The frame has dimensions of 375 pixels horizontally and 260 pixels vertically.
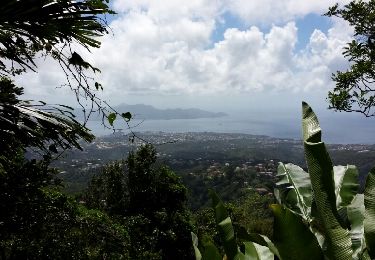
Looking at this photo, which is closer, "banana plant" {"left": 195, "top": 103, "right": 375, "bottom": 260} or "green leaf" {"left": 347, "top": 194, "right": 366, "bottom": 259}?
"banana plant" {"left": 195, "top": 103, "right": 375, "bottom": 260}

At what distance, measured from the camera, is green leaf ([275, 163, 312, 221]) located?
1.19m

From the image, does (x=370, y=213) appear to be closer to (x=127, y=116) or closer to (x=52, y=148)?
(x=127, y=116)

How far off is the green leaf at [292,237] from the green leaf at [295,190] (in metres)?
0.38

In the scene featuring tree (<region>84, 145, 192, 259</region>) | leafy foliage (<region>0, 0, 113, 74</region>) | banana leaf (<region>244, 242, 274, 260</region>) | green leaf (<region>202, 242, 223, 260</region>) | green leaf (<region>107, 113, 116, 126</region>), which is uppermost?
leafy foliage (<region>0, 0, 113, 74</region>)

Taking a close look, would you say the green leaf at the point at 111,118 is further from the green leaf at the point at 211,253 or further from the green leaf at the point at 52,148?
the green leaf at the point at 211,253

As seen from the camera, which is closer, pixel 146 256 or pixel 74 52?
pixel 74 52

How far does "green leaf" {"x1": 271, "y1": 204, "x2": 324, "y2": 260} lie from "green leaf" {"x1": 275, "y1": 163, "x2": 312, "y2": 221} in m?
0.38

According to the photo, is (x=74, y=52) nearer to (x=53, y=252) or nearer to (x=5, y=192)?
Result: (x=5, y=192)

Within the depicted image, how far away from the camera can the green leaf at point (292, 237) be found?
2.41ft

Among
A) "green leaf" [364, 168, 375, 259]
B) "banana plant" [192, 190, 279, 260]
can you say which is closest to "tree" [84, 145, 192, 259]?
"banana plant" [192, 190, 279, 260]

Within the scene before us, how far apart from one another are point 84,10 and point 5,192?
3.44 m

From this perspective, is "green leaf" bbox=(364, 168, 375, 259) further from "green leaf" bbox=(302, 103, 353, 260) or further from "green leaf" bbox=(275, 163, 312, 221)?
"green leaf" bbox=(275, 163, 312, 221)

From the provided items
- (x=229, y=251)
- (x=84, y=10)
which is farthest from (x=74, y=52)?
(x=229, y=251)

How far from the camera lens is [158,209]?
23.8 meters
